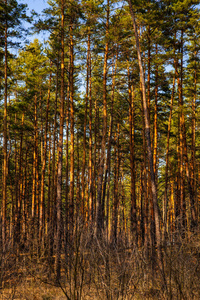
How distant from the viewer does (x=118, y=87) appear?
16.0m

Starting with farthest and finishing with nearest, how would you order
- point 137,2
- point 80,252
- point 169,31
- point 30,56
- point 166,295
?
point 30,56 → point 169,31 → point 137,2 → point 166,295 → point 80,252

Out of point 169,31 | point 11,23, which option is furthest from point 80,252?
point 169,31

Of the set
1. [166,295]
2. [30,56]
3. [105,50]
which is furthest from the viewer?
[30,56]

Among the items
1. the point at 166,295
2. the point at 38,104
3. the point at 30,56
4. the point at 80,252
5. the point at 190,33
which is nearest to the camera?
the point at 80,252

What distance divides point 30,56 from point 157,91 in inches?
331

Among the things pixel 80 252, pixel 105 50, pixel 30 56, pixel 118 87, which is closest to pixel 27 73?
pixel 30 56

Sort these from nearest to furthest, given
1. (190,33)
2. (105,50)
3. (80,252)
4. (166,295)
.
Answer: (80,252)
(166,295)
(105,50)
(190,33)

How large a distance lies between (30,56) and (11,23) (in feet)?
18.4

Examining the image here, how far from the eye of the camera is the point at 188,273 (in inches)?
213

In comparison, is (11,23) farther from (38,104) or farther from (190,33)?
(190,33)

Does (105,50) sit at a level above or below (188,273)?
above

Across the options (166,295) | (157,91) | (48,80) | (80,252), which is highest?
(48,80)

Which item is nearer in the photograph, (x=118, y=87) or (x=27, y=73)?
(x=118, y=87)

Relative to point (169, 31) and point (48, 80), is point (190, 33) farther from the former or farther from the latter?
point (48, 80)
